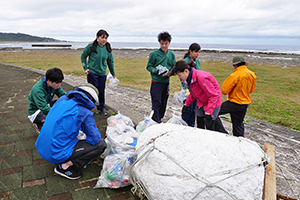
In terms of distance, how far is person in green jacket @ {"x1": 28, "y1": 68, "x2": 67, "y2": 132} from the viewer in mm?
3082

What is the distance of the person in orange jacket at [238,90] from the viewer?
3416mm

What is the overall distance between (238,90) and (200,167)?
6.76ft

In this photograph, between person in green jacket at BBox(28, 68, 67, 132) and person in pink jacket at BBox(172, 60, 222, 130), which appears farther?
person in green jacket at BBox(28, 68, 67, 132)

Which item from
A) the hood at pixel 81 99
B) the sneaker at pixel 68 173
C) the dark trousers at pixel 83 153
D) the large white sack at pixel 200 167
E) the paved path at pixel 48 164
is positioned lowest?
the paved path at pixel 48 164

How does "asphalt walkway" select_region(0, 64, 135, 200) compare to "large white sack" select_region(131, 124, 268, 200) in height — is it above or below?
below

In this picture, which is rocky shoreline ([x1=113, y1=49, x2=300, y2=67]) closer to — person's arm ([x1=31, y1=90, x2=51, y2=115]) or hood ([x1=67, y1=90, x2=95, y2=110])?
person's arm ([x1=31, y1=90, x2=51, y2=115])

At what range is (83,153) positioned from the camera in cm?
262

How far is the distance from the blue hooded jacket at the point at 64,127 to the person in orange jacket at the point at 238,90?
7.34 ft

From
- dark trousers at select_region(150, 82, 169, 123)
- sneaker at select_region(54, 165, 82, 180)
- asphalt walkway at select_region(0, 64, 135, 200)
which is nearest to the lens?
asphalt walkway at select_region(0, 64, 135, 200)

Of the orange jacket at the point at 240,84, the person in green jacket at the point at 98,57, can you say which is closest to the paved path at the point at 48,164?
the person in green jacket at the point at 98,57

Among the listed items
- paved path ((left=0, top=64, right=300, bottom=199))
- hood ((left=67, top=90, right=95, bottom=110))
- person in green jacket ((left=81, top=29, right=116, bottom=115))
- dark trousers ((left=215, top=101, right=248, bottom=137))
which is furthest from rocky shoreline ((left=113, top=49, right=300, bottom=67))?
hood ((left=67, top=90, right=95, bottom=110))

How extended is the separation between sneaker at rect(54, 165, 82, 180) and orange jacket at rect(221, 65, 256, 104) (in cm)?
273

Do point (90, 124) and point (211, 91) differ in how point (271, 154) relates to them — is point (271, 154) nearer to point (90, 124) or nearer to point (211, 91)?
point (211, 91)

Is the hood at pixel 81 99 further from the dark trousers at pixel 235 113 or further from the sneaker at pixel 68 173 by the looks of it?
the dark trousers at pixel 235 113
